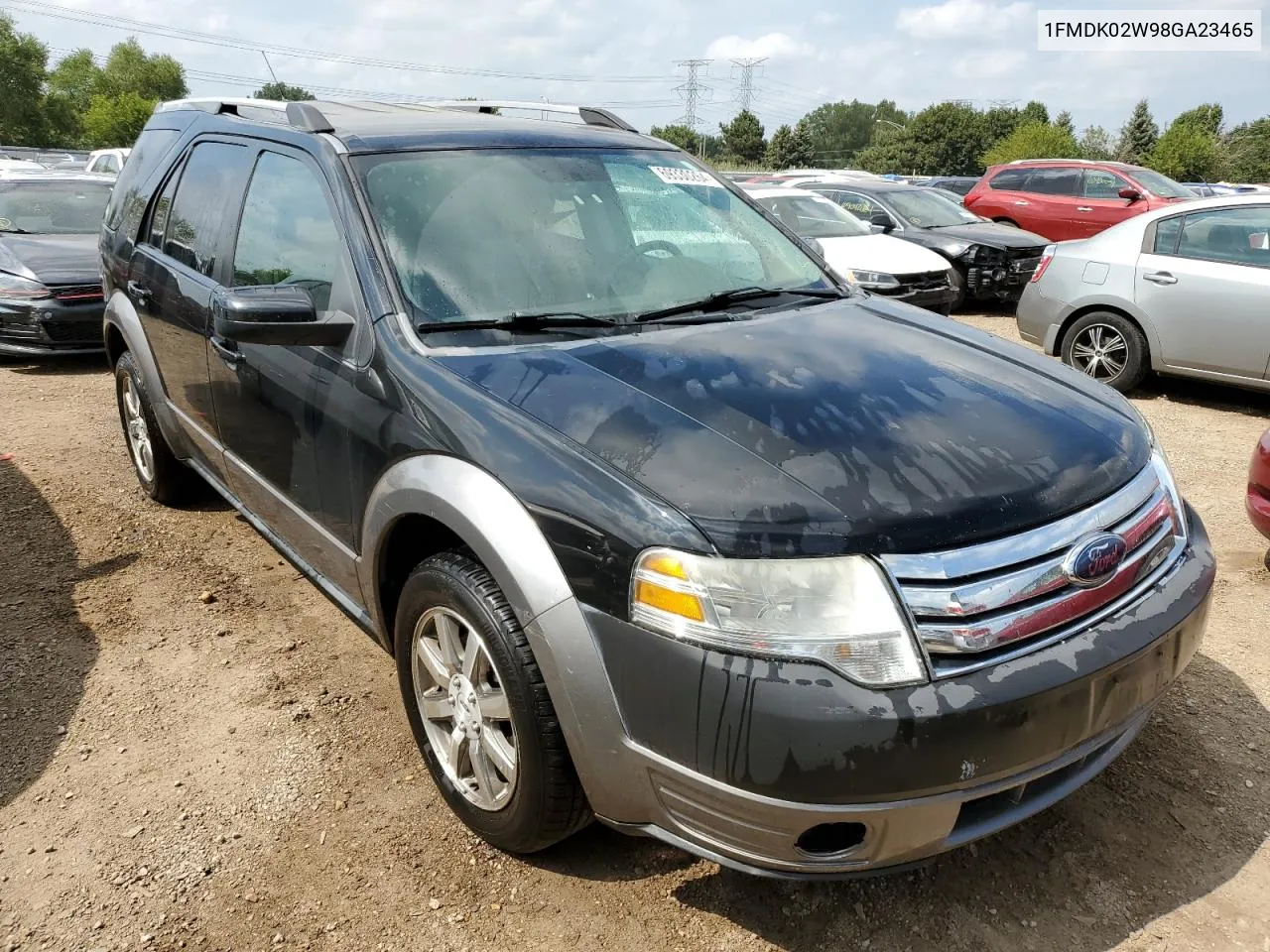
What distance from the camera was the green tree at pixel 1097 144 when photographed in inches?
2376

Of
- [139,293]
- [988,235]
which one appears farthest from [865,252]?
[139,293]

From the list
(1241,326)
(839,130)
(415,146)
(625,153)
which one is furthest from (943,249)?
(839,130)

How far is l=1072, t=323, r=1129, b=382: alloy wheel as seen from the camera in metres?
6.90

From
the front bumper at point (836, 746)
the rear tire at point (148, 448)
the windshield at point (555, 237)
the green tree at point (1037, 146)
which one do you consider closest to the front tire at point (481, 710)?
the front bumper at point (836, 746)

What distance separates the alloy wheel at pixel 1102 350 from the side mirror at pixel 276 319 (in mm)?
6090

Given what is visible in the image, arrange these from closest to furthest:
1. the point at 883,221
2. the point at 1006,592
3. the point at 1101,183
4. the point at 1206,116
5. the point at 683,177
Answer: the point at 1006,592
the point at 683,177
the point at 883,221
the point at 1101,183
the point at 1206,116

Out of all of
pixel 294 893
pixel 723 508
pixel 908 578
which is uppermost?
pixel 723 508

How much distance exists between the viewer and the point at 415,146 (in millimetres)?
2865

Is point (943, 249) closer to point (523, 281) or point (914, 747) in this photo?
point (523, 281)

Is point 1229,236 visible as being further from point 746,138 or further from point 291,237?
point 746,138

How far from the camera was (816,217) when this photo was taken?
→ 33.5ft

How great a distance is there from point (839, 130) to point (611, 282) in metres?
150

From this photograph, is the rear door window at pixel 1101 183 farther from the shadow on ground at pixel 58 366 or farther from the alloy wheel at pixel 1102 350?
the shadow on ground at pixel 58 366

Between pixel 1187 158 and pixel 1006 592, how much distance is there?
5469cm
